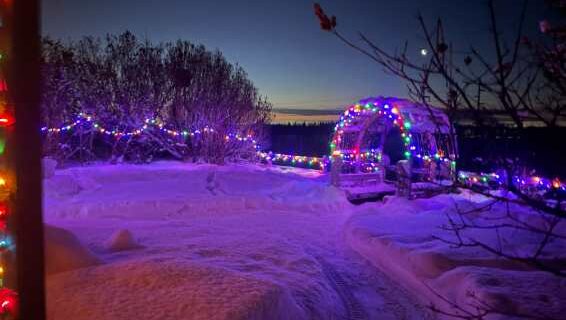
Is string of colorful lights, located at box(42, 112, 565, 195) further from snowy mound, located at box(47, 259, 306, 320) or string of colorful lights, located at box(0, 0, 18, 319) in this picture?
string of colorful lights, located at box(0, 0, 18, 319)

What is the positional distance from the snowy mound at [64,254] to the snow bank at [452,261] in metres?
3.59

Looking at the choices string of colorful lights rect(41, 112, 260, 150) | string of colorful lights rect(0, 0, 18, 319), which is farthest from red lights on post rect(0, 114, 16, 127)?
string of colorful lights rect(41, 112, 260, 150)

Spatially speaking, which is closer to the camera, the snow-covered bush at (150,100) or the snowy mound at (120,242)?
the snowy mound at (120,242)

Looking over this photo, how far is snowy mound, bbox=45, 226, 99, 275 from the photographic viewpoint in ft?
14.4

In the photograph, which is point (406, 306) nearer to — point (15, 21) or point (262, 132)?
point (15, 21)

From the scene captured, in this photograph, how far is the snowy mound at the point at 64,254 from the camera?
4.39 meters

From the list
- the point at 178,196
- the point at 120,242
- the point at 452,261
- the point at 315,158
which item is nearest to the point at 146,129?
the point at 315,158

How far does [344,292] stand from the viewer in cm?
532

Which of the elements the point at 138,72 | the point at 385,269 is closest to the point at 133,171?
the point at 138,72

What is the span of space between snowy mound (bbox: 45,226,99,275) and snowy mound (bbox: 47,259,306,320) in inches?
7.3

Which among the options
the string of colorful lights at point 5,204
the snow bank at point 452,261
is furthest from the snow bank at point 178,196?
the string of colorful lights at point 5,204

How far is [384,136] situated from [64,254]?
41.3 ft

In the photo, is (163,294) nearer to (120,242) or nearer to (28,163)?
(28,163)

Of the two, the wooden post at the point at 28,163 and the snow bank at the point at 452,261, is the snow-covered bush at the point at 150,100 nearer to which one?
the snow bank at the point at 452,261
